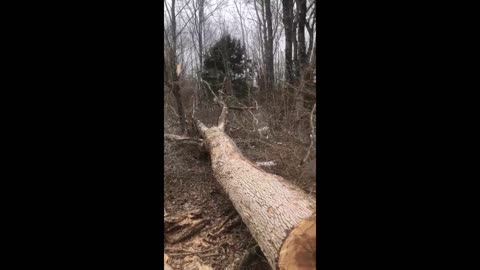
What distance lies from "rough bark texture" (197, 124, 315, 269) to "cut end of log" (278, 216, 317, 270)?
0.05 feet

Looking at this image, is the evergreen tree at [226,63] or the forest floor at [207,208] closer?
the forest floor at [207,208]

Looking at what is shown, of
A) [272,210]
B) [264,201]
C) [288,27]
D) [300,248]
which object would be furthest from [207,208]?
[288,27]

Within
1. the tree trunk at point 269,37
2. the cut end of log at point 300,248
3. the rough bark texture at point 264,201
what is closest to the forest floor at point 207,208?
the rough bark texture at point 264,201

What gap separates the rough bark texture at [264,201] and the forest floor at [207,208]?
226 mm

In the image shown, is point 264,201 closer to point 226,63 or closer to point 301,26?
point 301,26

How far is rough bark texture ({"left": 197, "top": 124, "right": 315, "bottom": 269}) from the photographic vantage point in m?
1.81

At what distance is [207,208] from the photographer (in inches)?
124

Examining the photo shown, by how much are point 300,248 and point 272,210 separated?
479mm

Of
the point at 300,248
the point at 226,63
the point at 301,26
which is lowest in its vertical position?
the point at 300,248

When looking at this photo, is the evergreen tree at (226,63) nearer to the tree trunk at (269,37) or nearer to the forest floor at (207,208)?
the tree trunk at (269,37)

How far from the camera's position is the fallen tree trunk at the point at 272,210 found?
1650 mm
